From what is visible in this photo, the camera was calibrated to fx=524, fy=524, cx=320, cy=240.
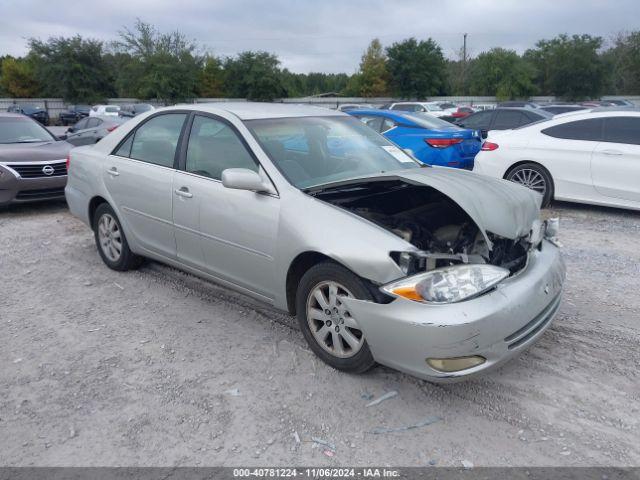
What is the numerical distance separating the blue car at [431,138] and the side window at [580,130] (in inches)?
55.0

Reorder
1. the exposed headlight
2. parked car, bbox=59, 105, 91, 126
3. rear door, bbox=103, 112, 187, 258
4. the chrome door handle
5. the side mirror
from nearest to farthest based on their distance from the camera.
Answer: the exposed headlight < the side mirror < the chrome door handle < rear door, bbox=103, 112, 187, 258 < parked car, bbox=59, 105, 91, 126

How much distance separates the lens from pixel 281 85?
47281mm

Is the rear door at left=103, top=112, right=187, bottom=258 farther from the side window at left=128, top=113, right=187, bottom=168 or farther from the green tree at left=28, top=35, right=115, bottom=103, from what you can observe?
the green tree at left=28, top=35, right=115, bottom=103

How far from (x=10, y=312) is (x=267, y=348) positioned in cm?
232

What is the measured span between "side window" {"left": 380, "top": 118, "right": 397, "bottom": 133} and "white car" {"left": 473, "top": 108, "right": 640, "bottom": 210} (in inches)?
69.6

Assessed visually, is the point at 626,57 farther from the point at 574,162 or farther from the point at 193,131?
the point at 193,131

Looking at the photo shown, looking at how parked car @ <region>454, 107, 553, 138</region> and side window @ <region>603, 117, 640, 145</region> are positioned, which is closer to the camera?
side window @ <region>603, 117, 640, 145</region>

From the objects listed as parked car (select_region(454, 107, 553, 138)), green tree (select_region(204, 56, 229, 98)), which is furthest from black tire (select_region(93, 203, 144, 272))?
green tree (select_region(204, 56, 229, 98))

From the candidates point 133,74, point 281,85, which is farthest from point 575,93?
point 133,74

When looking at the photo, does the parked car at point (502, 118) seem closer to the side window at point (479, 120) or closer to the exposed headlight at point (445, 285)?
the side window at point (479, 120)

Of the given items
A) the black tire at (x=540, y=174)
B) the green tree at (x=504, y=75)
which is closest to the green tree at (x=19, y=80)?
the green tree at (x=504, y=75)

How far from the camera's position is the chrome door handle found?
409 cm

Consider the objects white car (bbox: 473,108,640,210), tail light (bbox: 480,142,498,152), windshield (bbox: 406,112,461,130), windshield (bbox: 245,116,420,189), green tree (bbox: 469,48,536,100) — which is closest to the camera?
windshield (bbox: 245,116,420,189)

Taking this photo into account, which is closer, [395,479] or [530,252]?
[395,479]
